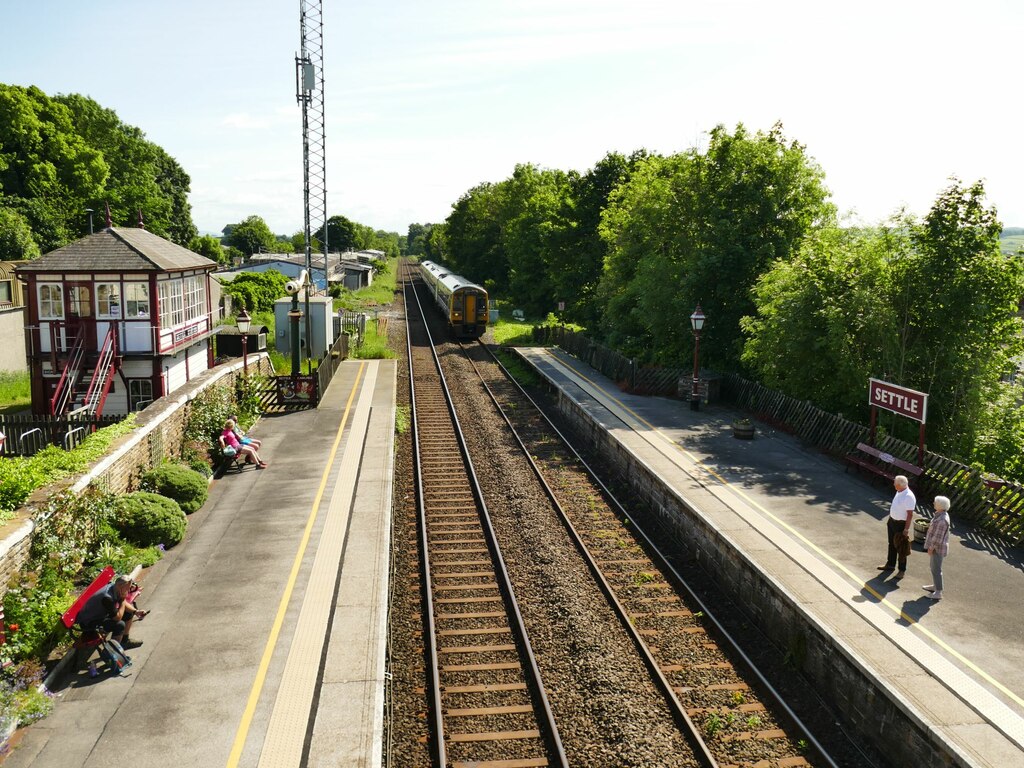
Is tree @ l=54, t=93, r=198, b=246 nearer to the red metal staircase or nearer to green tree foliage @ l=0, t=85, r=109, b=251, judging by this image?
green tree foliage @ l=0, t=85, r=109, b=251

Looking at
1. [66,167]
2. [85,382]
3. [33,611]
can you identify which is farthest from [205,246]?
[33,611]

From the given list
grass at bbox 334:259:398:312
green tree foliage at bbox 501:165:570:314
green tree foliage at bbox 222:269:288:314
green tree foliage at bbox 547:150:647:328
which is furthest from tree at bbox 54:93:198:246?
green tree foliage at bbox 547:150:647:328

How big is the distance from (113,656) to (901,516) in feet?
36.3

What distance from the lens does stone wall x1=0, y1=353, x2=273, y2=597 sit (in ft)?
32.3

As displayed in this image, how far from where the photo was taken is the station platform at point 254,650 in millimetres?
7969

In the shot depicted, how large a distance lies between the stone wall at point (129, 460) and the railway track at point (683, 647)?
27.1ft

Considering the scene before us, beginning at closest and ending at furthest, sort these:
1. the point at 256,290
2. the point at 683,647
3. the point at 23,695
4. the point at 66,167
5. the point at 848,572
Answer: the point at 23,695
the point at 683,647
the point at 848,572
the point at 66,167
the point at 256,290

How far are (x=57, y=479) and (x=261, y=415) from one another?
12.3 metres

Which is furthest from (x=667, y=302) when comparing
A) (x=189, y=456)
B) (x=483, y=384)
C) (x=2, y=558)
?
(x=2, y=558)

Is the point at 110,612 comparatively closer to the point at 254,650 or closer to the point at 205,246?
the point at 254,650

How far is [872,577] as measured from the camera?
11.9 m

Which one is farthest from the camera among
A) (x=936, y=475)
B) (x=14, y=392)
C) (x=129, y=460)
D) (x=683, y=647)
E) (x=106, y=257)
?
(x=14, y=392)

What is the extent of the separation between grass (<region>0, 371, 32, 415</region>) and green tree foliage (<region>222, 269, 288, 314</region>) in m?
18.0

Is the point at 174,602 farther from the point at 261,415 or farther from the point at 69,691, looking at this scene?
the point at 261,415
